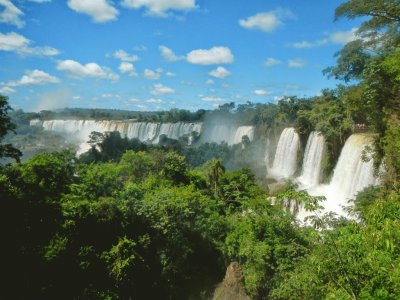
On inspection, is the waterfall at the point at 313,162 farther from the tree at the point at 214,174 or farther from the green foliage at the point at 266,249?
the green foliage at the point at 266,249

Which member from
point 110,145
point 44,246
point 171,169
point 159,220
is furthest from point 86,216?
point 110,145

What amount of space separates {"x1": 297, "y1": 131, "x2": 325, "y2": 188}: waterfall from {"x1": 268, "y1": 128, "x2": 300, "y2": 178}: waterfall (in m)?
4.28

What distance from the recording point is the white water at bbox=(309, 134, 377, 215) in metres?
21.5

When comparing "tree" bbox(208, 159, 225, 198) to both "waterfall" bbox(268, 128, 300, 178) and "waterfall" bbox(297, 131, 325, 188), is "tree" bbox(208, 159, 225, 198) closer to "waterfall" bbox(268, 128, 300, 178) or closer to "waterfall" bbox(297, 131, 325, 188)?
"waterfall" bbox(297, 131, 325, 188)

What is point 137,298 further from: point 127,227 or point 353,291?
point 353,291

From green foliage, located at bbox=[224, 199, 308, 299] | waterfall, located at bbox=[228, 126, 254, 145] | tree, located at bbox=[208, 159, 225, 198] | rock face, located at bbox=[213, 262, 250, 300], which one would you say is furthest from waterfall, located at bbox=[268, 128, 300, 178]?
rock face, located at bbox=[213, 262, 250, 300]

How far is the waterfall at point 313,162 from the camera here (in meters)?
30.6

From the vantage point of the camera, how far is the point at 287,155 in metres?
38.3

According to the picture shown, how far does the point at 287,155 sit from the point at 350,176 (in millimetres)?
14829

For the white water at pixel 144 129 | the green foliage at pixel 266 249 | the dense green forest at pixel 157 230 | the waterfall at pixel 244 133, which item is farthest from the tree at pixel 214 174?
the white water at pixel 144 129

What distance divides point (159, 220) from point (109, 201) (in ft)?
9.53

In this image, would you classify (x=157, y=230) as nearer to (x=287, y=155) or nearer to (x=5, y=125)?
(x=5, y=125)

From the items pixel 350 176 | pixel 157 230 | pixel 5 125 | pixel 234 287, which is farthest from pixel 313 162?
pixel 5 125

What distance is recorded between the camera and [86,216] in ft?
50.8
